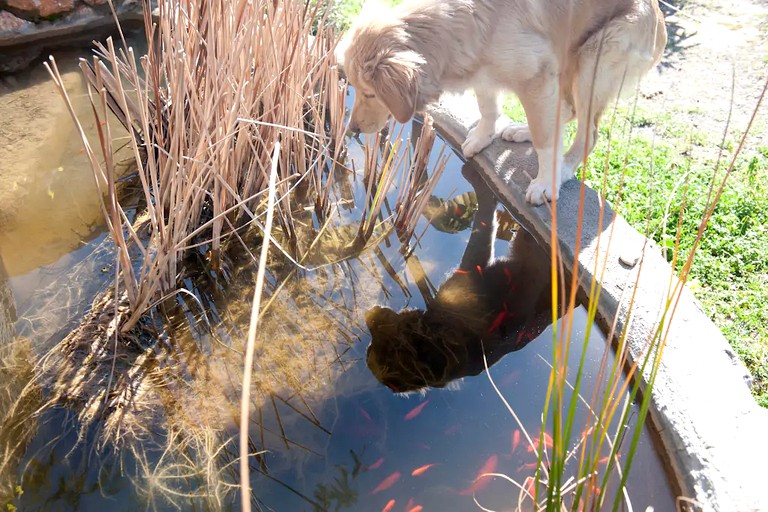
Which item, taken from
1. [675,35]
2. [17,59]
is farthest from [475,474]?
[675,35]

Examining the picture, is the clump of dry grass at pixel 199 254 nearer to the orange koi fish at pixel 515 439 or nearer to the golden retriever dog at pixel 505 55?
the golden retriever dog at pixel 505 55

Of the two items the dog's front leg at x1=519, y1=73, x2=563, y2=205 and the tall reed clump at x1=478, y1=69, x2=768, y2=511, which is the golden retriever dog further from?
the tall reed clump at x1=478, y1=69, x2=768, y2=511

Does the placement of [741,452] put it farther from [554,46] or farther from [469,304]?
[554,46]

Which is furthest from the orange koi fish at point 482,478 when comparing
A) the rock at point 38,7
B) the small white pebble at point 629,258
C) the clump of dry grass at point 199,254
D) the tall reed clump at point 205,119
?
the rock at point 38,7

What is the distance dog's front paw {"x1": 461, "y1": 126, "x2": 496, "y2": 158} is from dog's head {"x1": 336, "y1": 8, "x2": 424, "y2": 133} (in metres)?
0.80

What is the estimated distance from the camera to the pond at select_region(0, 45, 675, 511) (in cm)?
194

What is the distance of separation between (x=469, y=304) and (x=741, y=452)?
1.23 meters

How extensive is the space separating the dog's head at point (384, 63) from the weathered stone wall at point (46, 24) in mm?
3323

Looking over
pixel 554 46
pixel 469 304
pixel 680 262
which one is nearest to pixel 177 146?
pixel 469 304

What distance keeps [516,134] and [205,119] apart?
191 centimetres

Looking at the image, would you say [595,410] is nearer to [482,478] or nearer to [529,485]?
[529,485]

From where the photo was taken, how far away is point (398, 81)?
98.1 inches

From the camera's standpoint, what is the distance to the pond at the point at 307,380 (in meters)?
1.94

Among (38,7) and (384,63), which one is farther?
(38,7)
